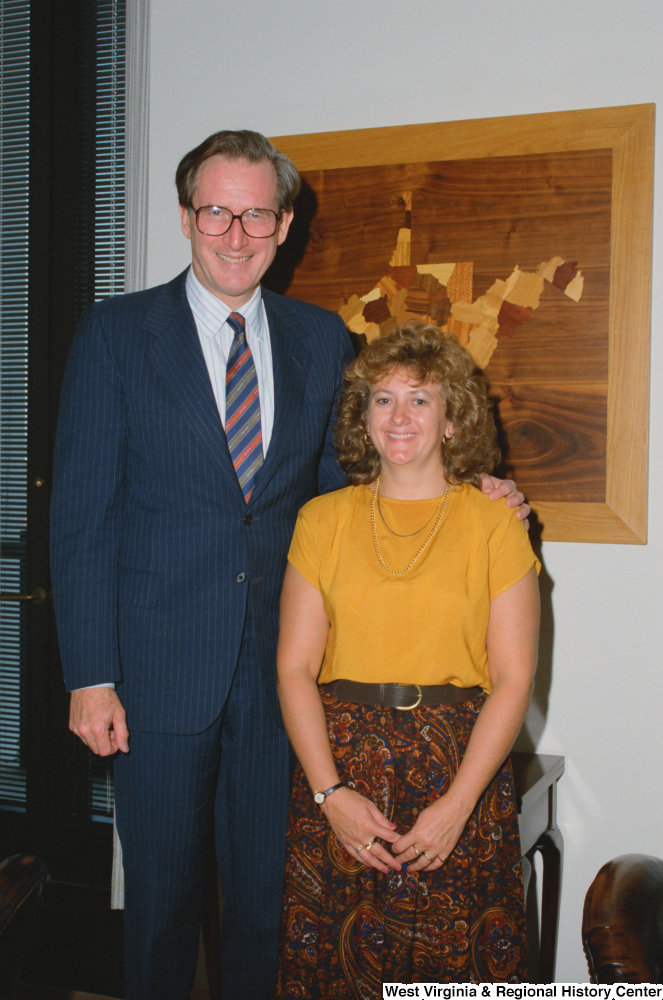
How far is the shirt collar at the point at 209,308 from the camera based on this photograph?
1768 mm

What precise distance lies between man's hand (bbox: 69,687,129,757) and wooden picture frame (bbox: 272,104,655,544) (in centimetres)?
116

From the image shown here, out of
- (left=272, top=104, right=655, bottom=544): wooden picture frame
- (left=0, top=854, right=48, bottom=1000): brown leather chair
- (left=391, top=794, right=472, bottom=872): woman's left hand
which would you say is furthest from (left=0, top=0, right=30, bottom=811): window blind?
(left=0, top=854, right=48, bottom=1000): brown leather chair

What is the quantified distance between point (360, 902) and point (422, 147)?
6.01ft

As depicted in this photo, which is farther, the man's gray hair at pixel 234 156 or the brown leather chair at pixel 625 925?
the man's gray hair at pixel 234 156

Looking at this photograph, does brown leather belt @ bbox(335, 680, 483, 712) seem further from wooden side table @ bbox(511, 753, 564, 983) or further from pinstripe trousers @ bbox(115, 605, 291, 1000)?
wooden side table @ bbox(511, 753, 564, 983)

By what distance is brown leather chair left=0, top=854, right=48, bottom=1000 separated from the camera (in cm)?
97

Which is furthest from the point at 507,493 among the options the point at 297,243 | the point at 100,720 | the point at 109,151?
the point at 109,151

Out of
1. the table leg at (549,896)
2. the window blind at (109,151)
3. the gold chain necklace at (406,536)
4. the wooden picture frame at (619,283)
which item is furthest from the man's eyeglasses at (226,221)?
the table leg at (549,896)

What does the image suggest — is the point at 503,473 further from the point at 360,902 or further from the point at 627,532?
the point at 360,902

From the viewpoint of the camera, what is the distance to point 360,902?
154 centimetres

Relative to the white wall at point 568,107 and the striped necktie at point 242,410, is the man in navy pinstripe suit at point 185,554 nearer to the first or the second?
the striped necktie at point 242,410

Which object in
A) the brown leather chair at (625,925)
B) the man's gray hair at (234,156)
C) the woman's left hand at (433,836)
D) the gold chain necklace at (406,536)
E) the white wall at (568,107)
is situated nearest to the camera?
the brown leather chair at (625,925)

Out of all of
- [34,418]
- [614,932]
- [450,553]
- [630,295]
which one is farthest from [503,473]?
[34,418]

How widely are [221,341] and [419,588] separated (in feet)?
2.22
